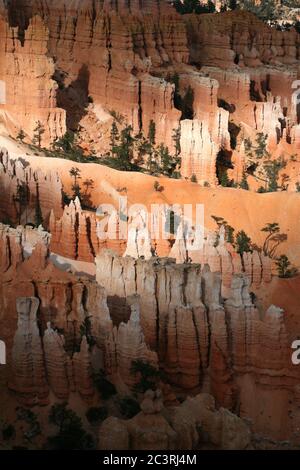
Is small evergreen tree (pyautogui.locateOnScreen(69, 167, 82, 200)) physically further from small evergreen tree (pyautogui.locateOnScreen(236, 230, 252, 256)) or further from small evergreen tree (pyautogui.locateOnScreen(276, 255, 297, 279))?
small evergreen tree (pyautogui.locateOnScreen(276, 255, 297, 279))

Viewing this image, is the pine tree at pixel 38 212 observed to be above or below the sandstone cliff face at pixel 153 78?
below

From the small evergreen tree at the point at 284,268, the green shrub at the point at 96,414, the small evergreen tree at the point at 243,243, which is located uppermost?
the small evergreen tree at the point at 243,243

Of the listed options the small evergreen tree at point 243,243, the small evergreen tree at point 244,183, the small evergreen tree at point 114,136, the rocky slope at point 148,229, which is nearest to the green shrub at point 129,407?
the rocky slope at point 148,229

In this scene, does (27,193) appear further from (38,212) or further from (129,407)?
(129,407)

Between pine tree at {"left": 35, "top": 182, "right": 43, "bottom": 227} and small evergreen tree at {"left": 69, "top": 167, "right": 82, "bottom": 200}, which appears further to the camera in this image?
small evergreen tree at {"left": 69, "top": 167, "right": 82, "bottom": 200}

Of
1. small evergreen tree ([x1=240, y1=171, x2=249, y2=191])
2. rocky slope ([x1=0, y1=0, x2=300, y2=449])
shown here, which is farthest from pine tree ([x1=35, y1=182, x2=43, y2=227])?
small evergreen tree ([x1=240, y1=171, x2=249, y2=191])

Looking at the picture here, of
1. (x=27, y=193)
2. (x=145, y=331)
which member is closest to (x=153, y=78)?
(x=27, y=193)

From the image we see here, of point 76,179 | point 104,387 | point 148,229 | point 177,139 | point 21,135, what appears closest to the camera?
point 104,387

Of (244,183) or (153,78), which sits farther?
(153,78)

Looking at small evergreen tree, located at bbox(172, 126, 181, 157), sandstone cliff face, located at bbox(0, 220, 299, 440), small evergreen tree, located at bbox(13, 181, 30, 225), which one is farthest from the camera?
small evergreen tree, located at bbox(172, 126, 181, 157)

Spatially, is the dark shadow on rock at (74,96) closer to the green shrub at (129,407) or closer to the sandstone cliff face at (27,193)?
the sandstone cliff face at (27,193)

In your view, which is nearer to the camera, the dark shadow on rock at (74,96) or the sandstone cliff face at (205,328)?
the sandstone cliff face at (205,328)

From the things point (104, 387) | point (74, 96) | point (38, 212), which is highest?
point (74, 96)

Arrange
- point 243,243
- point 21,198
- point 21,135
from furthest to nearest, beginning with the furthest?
point 21,135
point 243,243
point 21,198
